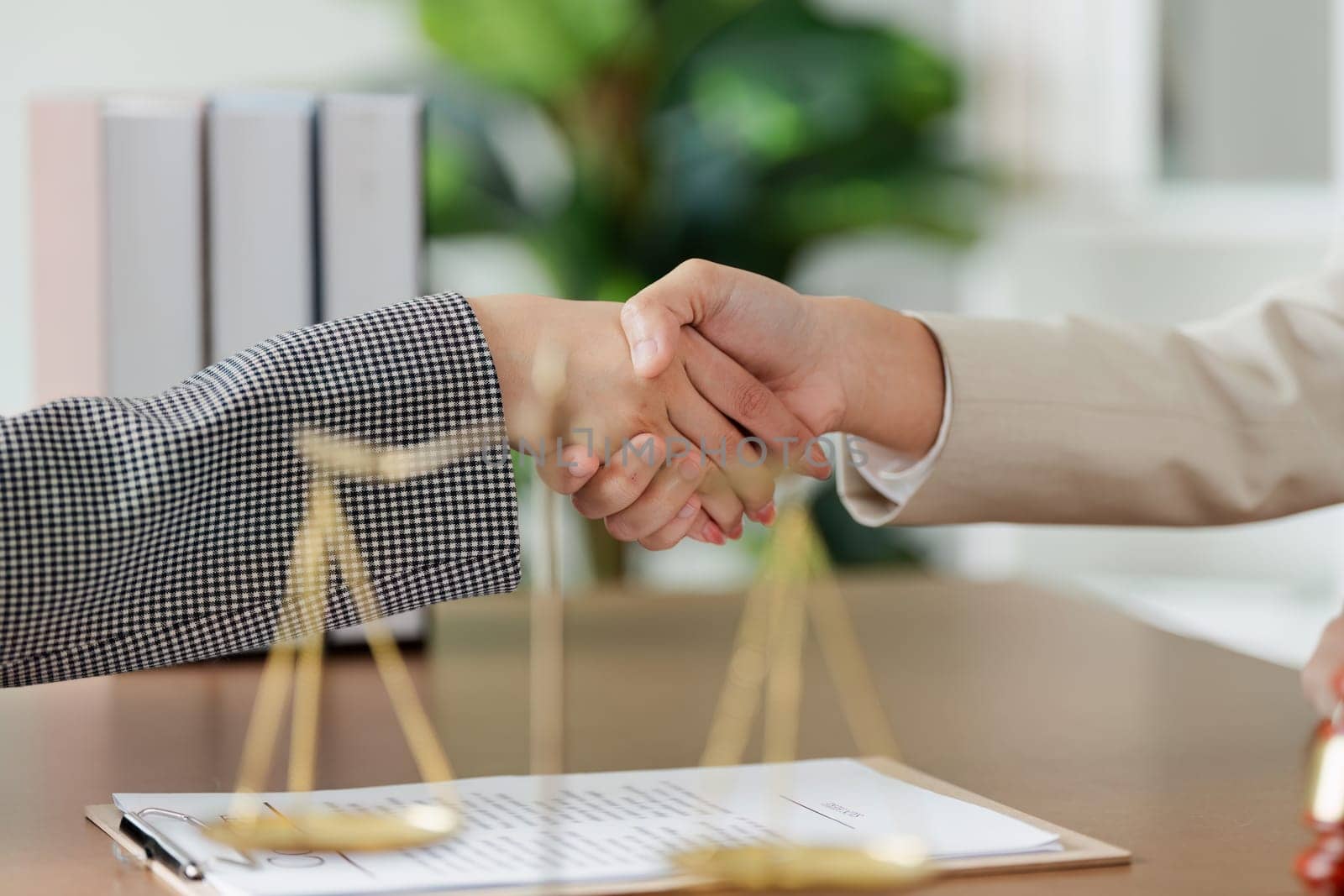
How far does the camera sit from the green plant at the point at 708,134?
2.61 meters

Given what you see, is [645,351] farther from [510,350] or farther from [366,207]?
[366,207]

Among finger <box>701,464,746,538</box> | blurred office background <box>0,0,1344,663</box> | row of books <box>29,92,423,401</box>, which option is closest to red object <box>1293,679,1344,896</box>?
finger <box>701,464,746,538</box>

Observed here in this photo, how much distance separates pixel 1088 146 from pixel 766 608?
1.86 m

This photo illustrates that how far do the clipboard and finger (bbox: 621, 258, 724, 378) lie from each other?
288 millimetres

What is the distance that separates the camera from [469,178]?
262cm

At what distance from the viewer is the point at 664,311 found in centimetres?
85

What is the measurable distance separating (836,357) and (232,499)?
36cm

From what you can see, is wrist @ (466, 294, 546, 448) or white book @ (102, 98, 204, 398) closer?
wrist @ (466, 294, 546, 448)

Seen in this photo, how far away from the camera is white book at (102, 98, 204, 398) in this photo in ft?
3.31

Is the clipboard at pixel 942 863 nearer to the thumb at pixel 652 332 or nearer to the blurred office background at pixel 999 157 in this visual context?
the thumb at pixel 652 332

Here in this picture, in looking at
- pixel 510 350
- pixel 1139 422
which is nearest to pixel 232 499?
pixel 510 350

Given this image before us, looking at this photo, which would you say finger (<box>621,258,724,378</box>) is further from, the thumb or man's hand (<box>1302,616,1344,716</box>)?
man's hand (<box>1302,616,1344,716</box>)

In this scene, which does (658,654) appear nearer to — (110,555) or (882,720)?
(882,720)
